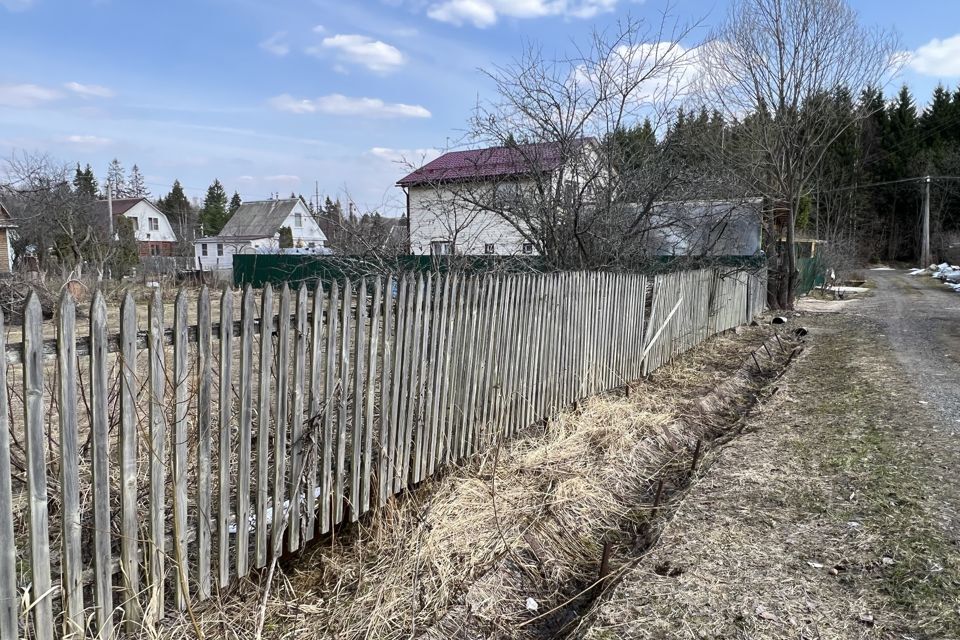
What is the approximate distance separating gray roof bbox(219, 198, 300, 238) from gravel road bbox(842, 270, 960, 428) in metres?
46.0

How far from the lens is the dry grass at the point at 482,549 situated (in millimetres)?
2799

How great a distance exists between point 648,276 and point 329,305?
19.6 feet

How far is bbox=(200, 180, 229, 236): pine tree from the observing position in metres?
74.6

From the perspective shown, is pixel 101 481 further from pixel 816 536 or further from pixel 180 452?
pixel 816 536

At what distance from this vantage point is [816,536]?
3.70 m

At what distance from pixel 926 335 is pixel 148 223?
63565mm

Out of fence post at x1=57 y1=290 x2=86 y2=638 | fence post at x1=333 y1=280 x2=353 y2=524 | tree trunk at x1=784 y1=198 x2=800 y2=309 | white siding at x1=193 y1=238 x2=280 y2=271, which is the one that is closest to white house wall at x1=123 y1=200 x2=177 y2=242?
white siding at x1=193 y1=238 x2=280 y2=271

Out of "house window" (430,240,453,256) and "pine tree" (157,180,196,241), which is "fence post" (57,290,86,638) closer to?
"house window" (430,240,453,256)

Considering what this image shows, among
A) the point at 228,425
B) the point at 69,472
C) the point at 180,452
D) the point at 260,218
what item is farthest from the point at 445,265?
the point at 260,218

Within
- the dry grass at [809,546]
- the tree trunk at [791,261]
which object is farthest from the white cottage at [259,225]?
the dry grass at [809,546]

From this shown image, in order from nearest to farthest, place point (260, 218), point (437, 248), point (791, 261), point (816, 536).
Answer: point (816, 536)
point (437, 248)
point (791, 261)
point (260, 218)

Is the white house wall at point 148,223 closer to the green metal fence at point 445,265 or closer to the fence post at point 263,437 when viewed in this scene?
the green metal fence at point 445,265

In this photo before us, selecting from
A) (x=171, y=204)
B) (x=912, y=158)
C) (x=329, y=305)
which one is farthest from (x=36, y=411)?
(x=171, y=204)

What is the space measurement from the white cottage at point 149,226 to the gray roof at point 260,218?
242 inches
